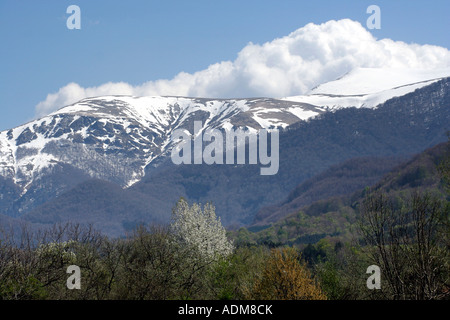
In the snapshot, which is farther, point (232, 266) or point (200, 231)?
point (200, 231)

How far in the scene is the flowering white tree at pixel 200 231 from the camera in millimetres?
64875

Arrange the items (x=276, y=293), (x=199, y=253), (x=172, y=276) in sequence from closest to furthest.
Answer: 1. (x=276, y=293)
2. (x=172, y=276)
3. (x=199, y=253)

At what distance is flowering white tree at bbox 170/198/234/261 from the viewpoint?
6488 centimetres

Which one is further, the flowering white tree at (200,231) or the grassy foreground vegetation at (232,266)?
the flowering white tree at (200,231)

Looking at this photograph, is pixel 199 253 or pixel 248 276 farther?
pixel 199 253

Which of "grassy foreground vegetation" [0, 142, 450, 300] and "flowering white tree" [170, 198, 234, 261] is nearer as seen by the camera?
"grassy foreground vegetation" [0, 142, 450, 300]

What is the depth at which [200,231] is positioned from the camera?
6719 centimetres

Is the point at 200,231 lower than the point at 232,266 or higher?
higher
